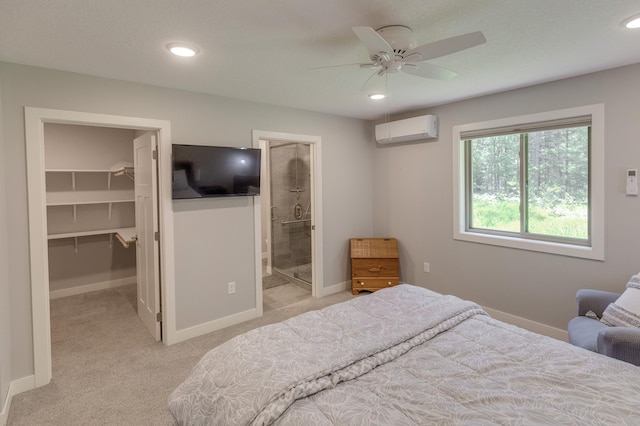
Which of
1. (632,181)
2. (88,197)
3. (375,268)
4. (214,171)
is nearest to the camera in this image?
(632,181)

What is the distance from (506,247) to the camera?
3387 millimetres

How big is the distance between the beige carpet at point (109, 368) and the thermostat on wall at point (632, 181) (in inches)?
125

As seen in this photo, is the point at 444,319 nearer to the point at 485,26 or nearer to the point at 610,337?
the point at 610,337

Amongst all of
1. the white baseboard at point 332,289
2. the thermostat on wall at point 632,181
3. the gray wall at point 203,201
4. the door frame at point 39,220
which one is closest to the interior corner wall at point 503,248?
the thermostat on wall at point 632,181

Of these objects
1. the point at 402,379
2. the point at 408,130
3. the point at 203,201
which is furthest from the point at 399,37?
the point at 203,201

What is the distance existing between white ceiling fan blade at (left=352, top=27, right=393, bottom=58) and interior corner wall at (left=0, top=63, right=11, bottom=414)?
245 centimetres

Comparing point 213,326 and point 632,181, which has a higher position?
point 632,181

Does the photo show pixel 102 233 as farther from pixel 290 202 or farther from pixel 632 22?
pixel 632 22

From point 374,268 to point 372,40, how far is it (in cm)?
315

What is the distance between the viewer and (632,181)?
2.59 metres

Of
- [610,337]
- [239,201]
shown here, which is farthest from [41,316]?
[610,337]

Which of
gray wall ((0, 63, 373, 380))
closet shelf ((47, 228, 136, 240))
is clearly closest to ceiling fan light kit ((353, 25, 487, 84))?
gray wall ((0, 63, 373, 380))

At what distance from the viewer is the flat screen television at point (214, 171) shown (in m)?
2.98

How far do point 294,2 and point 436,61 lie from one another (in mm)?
1336
